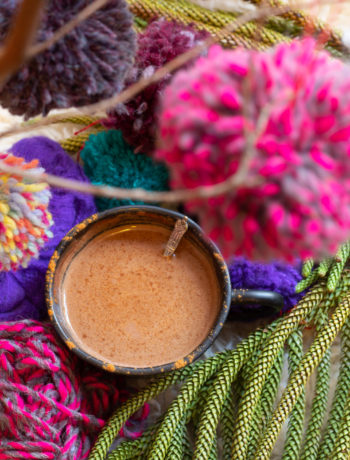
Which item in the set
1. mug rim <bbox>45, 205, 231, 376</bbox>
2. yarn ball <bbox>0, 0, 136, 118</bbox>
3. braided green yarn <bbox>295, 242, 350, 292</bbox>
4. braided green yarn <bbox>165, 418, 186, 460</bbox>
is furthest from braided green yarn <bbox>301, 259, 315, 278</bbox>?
yarn ball <bbox>0, 0, 136, 118</bbox>

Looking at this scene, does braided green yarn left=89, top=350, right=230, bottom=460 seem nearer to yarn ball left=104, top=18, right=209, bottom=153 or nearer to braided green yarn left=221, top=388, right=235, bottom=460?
braided green yarn left=221, top=388, right=235, bottom=460

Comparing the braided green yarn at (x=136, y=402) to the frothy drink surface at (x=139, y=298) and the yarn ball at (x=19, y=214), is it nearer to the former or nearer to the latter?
the frothy drink surface at (x=139, y=298)

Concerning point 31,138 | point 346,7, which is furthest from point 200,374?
point 346,7

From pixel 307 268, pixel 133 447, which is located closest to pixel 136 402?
pixel 133 447

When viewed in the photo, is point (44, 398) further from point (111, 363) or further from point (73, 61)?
point (73, 61)

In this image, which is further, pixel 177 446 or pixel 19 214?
pixel 177 446
